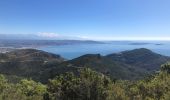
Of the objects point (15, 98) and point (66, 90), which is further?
point (15, 98)

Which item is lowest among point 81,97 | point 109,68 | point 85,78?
point 109,68

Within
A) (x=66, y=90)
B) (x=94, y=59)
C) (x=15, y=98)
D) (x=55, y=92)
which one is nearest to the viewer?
(x=66, y=90)

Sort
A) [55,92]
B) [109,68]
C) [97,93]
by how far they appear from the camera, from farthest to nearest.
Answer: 1. [109,68]
2. [55,92]
3. [97,93]

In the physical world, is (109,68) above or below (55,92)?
below

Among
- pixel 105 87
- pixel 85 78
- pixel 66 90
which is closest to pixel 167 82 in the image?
pixel 105 87

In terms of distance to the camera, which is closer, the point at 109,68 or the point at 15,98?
the point at 15,98

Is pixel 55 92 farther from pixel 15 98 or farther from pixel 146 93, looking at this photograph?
pixel 146 93

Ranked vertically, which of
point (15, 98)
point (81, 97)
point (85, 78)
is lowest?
A: point (15, 98)

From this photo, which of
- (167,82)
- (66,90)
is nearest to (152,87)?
(167,82)

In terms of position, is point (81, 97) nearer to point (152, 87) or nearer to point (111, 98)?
point (111, 98)
